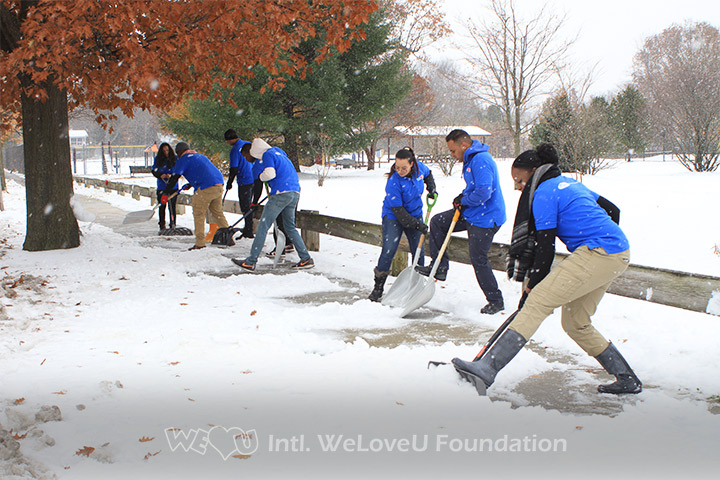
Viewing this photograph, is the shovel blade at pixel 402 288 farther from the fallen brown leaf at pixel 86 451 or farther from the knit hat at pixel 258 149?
the fallen brown leaf at pixel 86 451

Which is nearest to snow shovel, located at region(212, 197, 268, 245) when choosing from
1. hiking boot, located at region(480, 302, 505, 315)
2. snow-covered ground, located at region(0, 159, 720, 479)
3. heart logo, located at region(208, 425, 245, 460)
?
snow-covered ground, located at region(0, 159, 720, 479)

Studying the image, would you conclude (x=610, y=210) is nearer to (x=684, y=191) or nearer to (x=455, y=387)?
(x=455, y=387)

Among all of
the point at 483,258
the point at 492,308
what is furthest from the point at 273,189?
the point at 492,308

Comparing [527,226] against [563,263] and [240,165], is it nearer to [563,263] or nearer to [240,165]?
[563,263]

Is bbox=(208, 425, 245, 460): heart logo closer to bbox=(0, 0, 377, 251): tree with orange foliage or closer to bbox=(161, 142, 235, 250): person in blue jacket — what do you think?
bbox=(0, 0, 377, 251): tree with orange foliage

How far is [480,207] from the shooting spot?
6.14 m

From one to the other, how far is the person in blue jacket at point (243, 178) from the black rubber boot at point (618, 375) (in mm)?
7369

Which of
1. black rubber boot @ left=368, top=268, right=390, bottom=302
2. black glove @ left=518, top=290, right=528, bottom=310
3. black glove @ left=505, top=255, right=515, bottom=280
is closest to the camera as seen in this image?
black glove @ left=518, top=290, right=528, bottom=310

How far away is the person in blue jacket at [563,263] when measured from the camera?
3789 millimetres

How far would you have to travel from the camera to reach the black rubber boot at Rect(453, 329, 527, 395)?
3787 mm

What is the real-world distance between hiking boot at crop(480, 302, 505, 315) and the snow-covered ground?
0.09 meters

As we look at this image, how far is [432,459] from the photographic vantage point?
308 centimetres

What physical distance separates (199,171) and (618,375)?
772cm

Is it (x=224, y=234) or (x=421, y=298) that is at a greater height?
(x=224, y=234)
